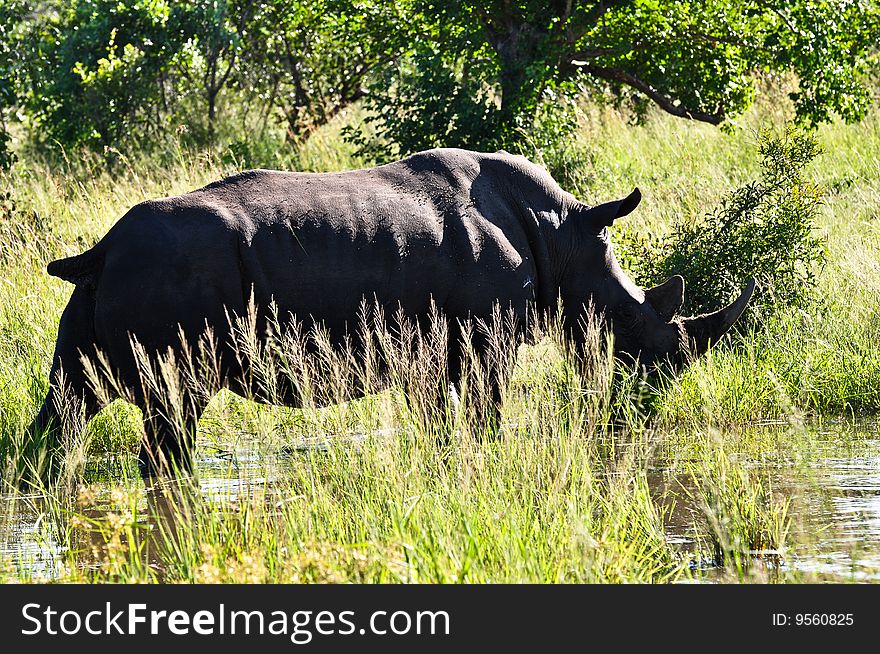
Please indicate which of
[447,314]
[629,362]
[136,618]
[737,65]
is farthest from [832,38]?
[136,618]

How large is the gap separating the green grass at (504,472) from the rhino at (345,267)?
12.9 inches

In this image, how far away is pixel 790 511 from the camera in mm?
5684

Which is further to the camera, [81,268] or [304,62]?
[304,62]

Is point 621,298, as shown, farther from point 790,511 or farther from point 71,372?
point 71,372

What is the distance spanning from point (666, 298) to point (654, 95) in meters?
6.49

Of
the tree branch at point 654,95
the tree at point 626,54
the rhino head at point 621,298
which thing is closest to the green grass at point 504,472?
the rhino head at point 621,298

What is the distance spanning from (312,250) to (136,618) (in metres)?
2.61

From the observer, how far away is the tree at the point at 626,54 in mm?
12422

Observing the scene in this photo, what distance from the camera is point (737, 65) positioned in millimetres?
13297

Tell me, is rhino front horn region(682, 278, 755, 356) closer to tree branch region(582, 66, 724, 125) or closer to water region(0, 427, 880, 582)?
water region(0, 427, 880, 582)

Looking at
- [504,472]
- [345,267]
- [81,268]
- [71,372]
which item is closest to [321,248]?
[345,267]

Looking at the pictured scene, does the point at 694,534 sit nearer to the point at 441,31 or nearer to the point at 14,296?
the point at 14,296

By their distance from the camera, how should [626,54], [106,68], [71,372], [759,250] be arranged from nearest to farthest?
[71,372] < [759,250] < [626,54] < [106,68]

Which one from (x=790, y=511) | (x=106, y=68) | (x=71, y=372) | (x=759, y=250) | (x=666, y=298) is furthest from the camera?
(x=106, y=68)
